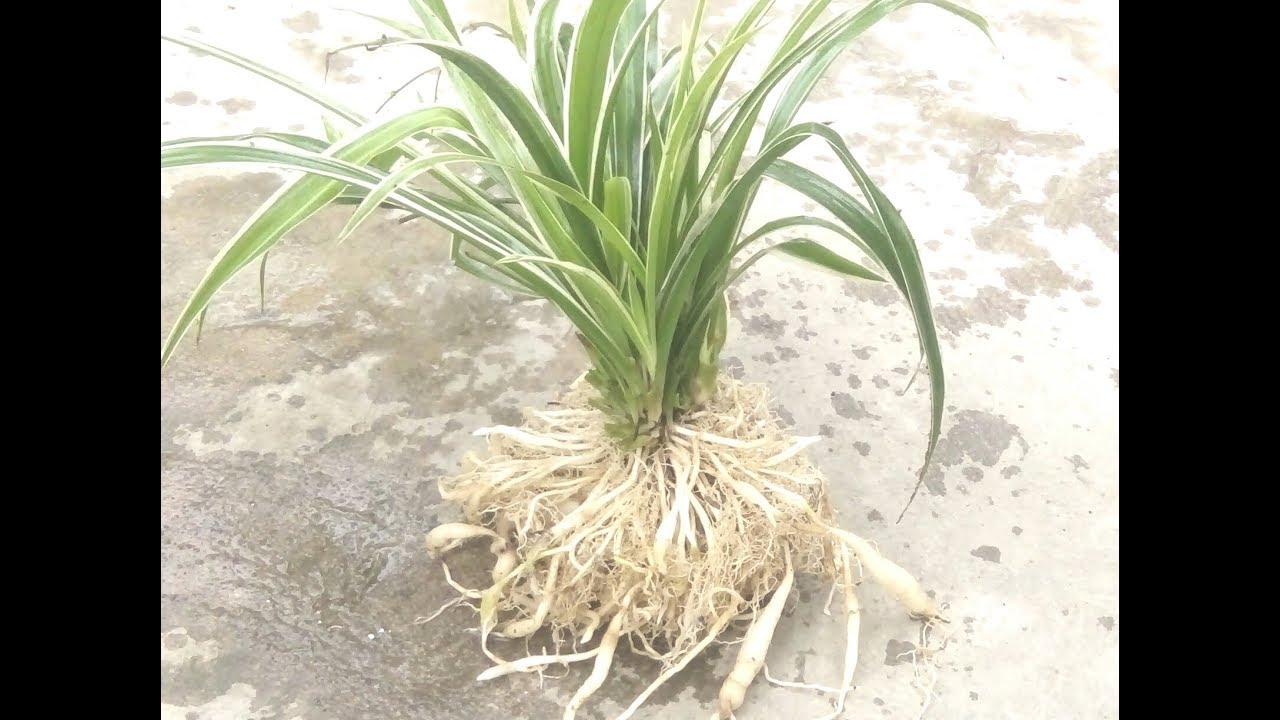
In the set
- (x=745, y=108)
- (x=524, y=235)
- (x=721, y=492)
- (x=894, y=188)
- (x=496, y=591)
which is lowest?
(x=496, y=591)

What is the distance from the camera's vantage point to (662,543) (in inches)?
37.4

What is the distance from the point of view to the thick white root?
979 millimetres

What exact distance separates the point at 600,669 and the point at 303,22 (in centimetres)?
185

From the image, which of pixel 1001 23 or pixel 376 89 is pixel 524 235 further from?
pixel 1001 23

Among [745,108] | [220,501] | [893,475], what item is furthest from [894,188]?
[220,501]

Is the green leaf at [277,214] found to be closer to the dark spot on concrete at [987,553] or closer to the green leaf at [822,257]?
the green leaf at [822,257]

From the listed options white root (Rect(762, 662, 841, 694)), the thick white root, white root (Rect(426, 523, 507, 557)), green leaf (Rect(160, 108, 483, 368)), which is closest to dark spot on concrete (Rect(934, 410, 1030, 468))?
the thick white root

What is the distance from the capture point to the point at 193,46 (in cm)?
79

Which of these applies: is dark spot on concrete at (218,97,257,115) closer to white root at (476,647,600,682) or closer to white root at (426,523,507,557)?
white root at (426,523,507,557)

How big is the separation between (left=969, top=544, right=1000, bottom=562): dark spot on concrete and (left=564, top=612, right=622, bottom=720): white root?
0.48m

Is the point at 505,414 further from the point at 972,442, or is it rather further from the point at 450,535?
the point at 972,442

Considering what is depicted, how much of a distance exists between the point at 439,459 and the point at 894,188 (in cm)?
102

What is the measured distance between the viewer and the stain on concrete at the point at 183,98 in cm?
193

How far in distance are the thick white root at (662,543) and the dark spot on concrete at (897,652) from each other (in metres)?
0.05
